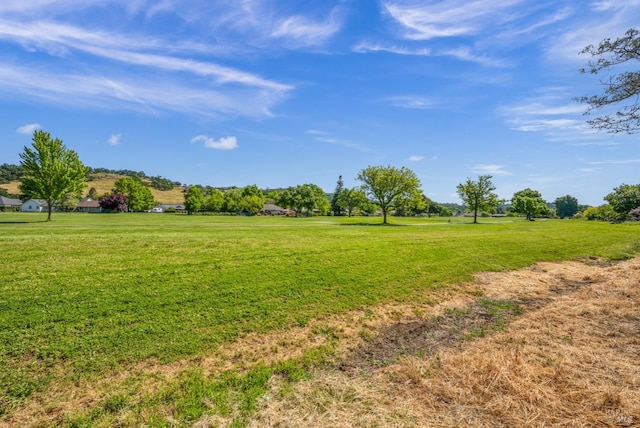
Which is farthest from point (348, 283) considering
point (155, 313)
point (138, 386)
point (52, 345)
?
point (52, 345)

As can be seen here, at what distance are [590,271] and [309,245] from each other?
568 inches

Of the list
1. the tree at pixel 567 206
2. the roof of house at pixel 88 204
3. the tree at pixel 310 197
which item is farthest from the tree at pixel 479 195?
the roof of house at pixel 88 204

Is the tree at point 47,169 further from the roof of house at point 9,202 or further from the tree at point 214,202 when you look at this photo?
the roof of house at point 9,202

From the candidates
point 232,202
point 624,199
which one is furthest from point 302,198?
point 624,199

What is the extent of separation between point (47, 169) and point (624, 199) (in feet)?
337

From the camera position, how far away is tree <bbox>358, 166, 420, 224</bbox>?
49281mm

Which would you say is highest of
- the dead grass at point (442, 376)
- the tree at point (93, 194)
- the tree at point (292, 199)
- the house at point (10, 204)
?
the tree at point (93, 194)

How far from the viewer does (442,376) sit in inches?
210

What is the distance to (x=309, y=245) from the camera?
1480 cm

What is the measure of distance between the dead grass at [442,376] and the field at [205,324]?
44 millimetres

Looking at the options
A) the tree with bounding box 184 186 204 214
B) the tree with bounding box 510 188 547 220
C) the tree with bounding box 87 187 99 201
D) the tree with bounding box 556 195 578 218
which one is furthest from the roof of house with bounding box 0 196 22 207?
the tree with bounding box 556 195 578 218

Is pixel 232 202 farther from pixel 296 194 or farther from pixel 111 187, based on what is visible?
pixel 111 187

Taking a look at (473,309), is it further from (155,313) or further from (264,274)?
(155,313)

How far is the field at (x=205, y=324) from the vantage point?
4.65 m
